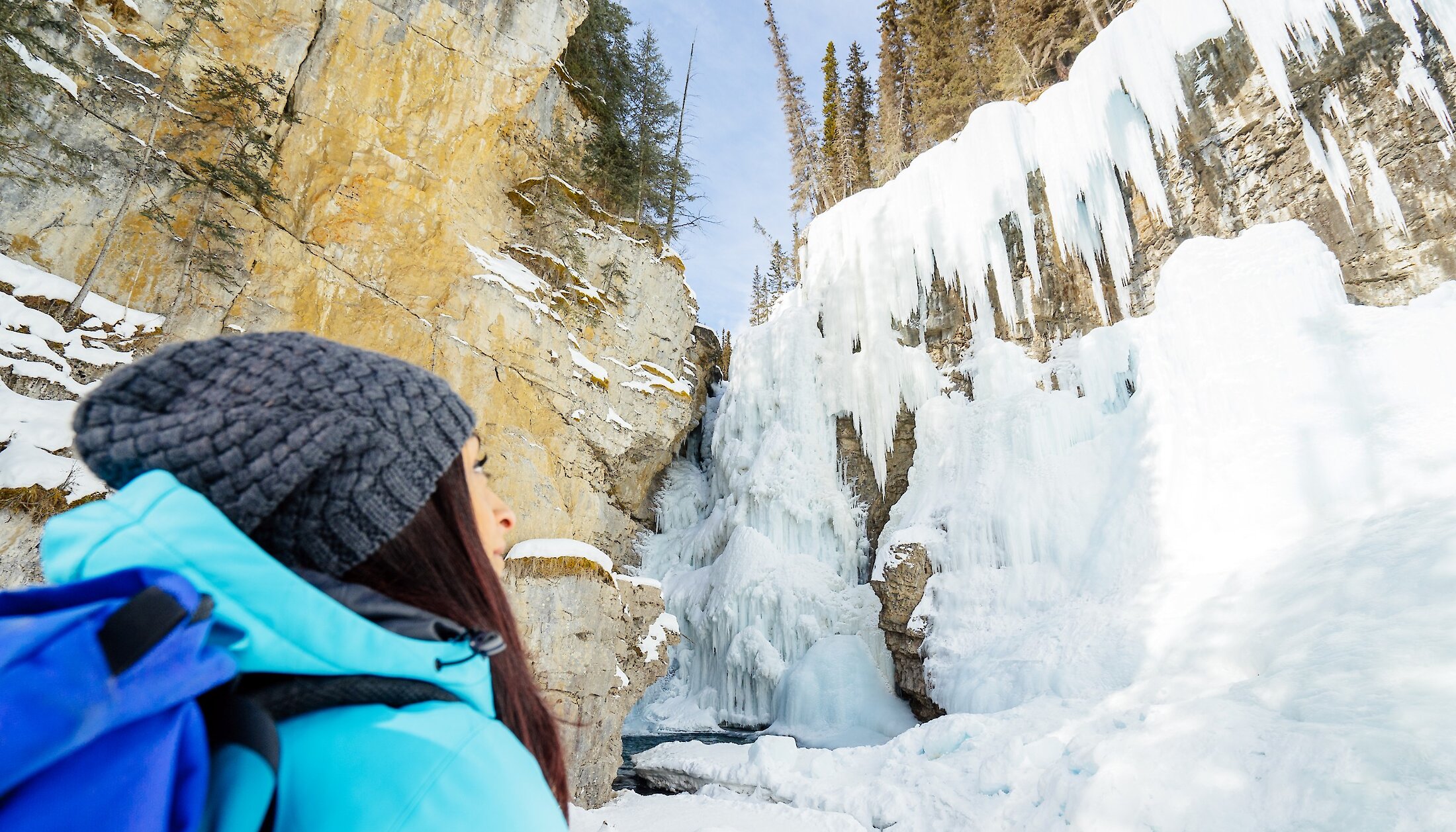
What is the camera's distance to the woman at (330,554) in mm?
632

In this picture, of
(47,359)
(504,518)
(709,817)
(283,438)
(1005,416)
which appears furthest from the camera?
(1005,416)

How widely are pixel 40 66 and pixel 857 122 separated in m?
24.4

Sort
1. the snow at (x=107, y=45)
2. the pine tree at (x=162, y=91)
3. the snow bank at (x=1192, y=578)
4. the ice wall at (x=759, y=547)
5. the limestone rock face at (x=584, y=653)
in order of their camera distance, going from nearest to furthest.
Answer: the snow bank at (x=1192, y=578) → the pine tree at (x=162, y=91) → the snow at (x=107, y=45) → the limestone rock face at (x=584, y=653) → the ice wall at (x=759, y=547)

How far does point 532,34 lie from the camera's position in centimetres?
1078

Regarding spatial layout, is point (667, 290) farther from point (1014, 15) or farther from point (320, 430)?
point (1014, 15)

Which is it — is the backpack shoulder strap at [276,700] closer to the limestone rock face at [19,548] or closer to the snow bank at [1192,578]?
the snow bank at [1192,578]

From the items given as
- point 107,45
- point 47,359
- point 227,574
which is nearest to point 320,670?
point 227,574

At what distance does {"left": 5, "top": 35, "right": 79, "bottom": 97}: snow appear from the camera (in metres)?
6.98

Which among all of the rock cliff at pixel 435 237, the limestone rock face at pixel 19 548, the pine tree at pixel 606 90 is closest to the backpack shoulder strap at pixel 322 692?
the limestone rock face at pixel 19 548

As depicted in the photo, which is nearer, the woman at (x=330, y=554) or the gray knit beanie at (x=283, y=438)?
the woman at (x=330, y=554)

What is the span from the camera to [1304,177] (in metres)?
11.2

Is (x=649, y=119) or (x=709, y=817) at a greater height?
(x=649, y=119)

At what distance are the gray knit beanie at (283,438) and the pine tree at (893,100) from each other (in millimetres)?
22417

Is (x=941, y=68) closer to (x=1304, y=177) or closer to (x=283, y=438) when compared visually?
(x=1304, y=177)
